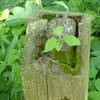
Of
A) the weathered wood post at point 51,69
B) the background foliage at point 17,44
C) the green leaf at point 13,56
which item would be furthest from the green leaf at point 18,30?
the weathered wood post at point 51,69

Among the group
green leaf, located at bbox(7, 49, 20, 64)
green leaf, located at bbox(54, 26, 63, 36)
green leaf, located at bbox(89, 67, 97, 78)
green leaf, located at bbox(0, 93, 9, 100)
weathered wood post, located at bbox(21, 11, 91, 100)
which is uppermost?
green leaf, located at bbox(54, 26, 63, 36)

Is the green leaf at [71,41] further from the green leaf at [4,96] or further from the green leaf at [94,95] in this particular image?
the green leaf at [4,96]

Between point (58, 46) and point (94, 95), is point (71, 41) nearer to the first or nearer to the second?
point (58, 46)

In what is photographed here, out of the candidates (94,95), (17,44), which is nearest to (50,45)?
(94,95)

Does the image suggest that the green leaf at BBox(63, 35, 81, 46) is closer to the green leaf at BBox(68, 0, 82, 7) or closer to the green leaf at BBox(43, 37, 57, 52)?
the green leaf at BBox(43, 37, 57, 52)

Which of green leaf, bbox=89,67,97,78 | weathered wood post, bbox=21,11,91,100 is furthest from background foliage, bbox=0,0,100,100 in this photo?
weathered wood post, bbox=21,11,91,100

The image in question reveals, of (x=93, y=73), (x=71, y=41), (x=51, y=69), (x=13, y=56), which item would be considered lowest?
(x=93, y=73)
